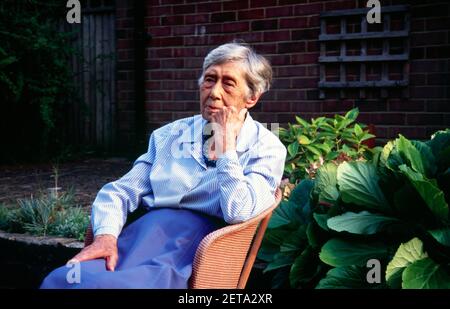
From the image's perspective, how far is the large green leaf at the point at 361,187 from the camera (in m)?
2.64

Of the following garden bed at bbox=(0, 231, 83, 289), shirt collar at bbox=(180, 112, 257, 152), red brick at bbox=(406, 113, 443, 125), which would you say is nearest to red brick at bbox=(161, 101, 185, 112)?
red brick at bbox=(406, 113, 443, 125)

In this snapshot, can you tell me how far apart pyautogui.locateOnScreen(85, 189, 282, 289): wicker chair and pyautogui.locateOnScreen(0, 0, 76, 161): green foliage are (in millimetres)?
5659

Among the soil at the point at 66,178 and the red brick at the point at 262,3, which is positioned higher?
the red brick at the point at 262,3

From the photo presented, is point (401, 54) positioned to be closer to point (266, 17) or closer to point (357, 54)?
point (357, 54)

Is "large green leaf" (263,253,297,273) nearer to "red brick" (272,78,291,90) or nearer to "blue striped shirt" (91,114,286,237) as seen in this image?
"blue striped shirt" (91,114,286,237)

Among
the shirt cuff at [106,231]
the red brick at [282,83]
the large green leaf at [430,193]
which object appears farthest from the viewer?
the red brick at [282,83]

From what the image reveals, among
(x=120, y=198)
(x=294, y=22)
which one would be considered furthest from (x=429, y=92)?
(x=120, y=198)

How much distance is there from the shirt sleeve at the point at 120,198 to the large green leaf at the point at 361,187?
2.66 feet

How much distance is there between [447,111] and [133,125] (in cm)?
390

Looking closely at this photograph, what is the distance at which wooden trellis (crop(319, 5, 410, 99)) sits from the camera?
19.7 ft

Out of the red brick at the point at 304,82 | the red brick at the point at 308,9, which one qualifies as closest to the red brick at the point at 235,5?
the red brick at the point at 308,9

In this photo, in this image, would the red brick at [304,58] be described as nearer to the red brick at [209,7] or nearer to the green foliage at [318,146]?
the red brick at [209,7]

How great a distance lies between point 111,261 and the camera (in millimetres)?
2387

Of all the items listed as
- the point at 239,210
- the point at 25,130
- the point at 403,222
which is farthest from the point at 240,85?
the point at 25,130
